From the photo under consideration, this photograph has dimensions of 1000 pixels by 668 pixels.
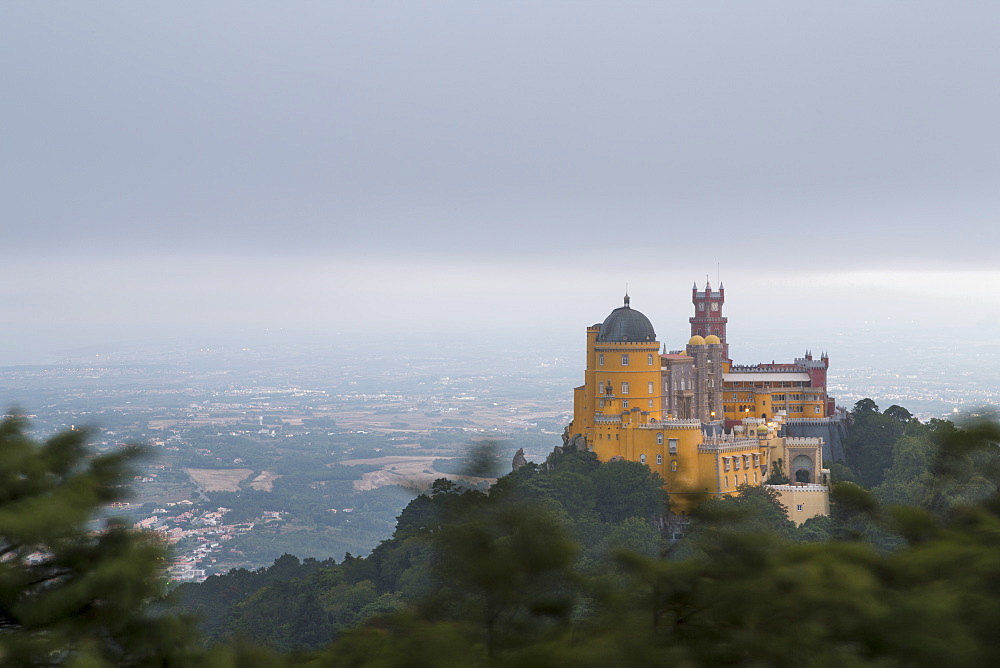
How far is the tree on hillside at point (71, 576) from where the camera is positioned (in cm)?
791

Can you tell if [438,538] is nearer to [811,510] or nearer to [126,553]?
[126,553]

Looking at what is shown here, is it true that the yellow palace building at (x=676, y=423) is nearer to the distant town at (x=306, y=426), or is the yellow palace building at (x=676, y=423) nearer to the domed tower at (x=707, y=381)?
the domed tower at (x=707, y=381)

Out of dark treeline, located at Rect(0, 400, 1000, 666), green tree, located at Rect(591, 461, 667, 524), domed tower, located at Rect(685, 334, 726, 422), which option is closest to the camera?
→ dark treeline, located at Rect(0, 400, 1000, 666)

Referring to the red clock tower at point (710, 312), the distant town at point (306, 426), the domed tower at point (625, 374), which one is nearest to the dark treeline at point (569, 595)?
the distant town at point (306, 426)

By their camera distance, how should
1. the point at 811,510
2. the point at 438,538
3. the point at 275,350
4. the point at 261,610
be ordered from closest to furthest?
the point at 438,538 < the point at 261,610 < the point at 811,510 < the point at 275,350

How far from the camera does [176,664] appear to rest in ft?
26.6

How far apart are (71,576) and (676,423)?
3475 cm

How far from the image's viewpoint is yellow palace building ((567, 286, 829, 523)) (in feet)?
134

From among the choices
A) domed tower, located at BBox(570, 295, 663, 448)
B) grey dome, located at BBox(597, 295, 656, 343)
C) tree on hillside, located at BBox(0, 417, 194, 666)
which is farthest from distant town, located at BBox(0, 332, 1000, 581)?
tree on hillside, located at BBox(0, 417, 194, 666)

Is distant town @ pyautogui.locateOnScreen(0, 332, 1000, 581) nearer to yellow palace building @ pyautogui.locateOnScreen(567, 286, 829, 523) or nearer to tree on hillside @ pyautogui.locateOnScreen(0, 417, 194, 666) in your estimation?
yellow palace building @ pyautogui.locateOnScreen(567, 286, 829, 523)

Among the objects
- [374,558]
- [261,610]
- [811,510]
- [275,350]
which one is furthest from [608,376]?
[275,350]

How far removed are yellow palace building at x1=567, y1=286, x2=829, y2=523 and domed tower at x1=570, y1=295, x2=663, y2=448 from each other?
41 millimetres

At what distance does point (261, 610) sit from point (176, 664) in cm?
2681

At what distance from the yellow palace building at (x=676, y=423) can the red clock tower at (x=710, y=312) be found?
12.0m
